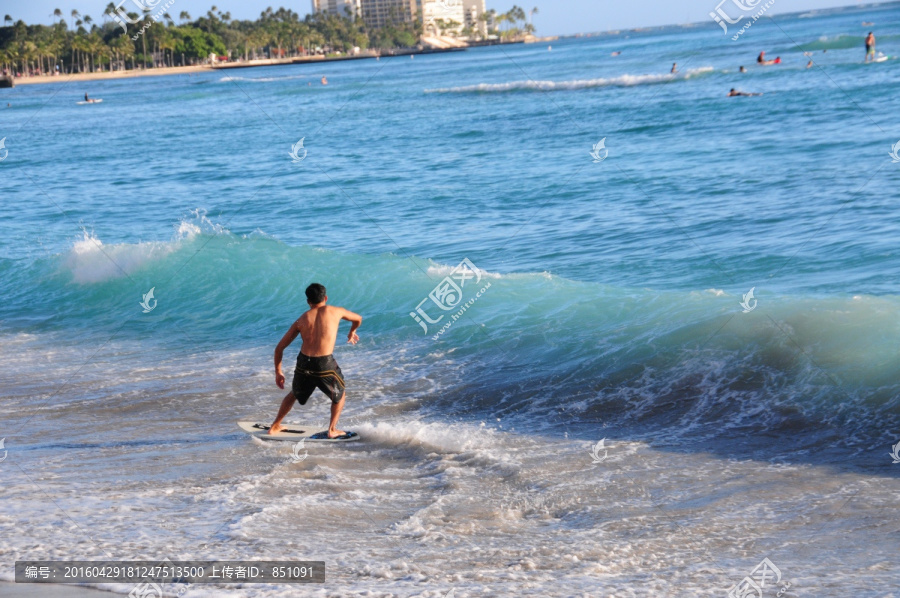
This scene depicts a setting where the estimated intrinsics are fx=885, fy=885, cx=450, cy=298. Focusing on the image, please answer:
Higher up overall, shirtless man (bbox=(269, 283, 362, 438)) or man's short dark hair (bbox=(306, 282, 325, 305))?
man's short dark hair (bbox=(306, 282, 325, 305))

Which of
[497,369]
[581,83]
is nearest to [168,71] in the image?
[581,83]

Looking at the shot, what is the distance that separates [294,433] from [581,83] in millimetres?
47632

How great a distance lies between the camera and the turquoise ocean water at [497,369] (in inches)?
223

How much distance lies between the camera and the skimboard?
25.1 ft

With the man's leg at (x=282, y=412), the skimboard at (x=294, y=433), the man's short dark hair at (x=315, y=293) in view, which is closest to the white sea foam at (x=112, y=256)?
the skimboard at (x=294, y=433)


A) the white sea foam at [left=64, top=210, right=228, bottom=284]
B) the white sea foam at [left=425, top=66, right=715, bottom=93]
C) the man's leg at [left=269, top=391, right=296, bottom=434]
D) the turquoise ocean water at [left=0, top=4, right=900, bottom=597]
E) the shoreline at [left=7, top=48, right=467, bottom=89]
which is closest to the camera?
the turquoise ocean water at [left=0, top=4, right=900, bottom=597]

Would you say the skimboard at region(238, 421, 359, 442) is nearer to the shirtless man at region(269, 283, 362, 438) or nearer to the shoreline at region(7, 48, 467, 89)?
the shirtless man at region(269, 283, 362, 438)

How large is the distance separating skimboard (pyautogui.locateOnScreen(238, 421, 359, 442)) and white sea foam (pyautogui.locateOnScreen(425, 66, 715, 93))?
4439cm

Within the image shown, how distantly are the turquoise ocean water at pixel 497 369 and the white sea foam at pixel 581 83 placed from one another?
2541 centimetres

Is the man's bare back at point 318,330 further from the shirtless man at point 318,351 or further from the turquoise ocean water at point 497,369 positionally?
the turquoise ocean water at point 497,369

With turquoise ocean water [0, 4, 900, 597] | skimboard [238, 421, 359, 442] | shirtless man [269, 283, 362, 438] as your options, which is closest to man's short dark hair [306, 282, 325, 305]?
shirtless man [269, 283, 362, 438]

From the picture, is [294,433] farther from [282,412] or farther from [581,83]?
[581,83]

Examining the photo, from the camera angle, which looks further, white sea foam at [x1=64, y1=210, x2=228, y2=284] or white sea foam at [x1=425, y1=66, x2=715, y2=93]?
white sea foam at [x1=425, y1=66, x2=715, y2=93]

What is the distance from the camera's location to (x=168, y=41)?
143 m
